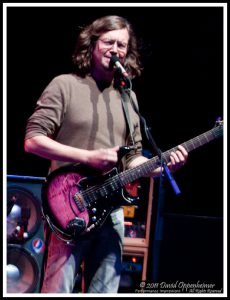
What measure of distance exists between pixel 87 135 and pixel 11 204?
0.83 meters

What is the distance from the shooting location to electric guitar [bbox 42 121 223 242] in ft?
6.00

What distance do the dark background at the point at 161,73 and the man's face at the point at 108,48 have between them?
1.57ft

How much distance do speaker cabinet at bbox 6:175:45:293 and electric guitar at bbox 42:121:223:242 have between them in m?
0.68

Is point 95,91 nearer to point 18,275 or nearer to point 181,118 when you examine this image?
point 18,275

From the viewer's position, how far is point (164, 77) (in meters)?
3.47

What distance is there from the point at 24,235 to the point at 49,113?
93 cm

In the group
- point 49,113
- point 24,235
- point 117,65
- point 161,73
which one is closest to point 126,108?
point 117,65

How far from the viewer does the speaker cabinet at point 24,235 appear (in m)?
2.46

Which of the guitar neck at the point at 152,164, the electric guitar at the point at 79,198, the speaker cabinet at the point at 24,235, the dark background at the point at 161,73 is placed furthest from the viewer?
the dark background at the point at 161,73

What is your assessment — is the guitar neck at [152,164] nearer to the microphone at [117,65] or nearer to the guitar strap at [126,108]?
the guitar strap at [126,108]

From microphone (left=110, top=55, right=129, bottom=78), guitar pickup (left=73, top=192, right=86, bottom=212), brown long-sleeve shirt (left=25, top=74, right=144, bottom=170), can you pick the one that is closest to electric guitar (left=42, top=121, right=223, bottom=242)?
guitar pickup (left=73, top=192, right=86, bottom=212)

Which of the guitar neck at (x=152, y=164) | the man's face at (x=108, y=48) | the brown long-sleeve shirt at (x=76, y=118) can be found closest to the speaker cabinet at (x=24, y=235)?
the brown long-sleeve shirt at (x=76, y=118)

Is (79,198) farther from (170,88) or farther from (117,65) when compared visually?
(170,88)

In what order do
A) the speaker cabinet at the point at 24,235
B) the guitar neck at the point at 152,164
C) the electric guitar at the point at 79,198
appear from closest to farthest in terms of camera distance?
the electric guitar at the point at 79,198, the guitar neck at the point at 152,164, the speaker cabinet at the point at 24,235
